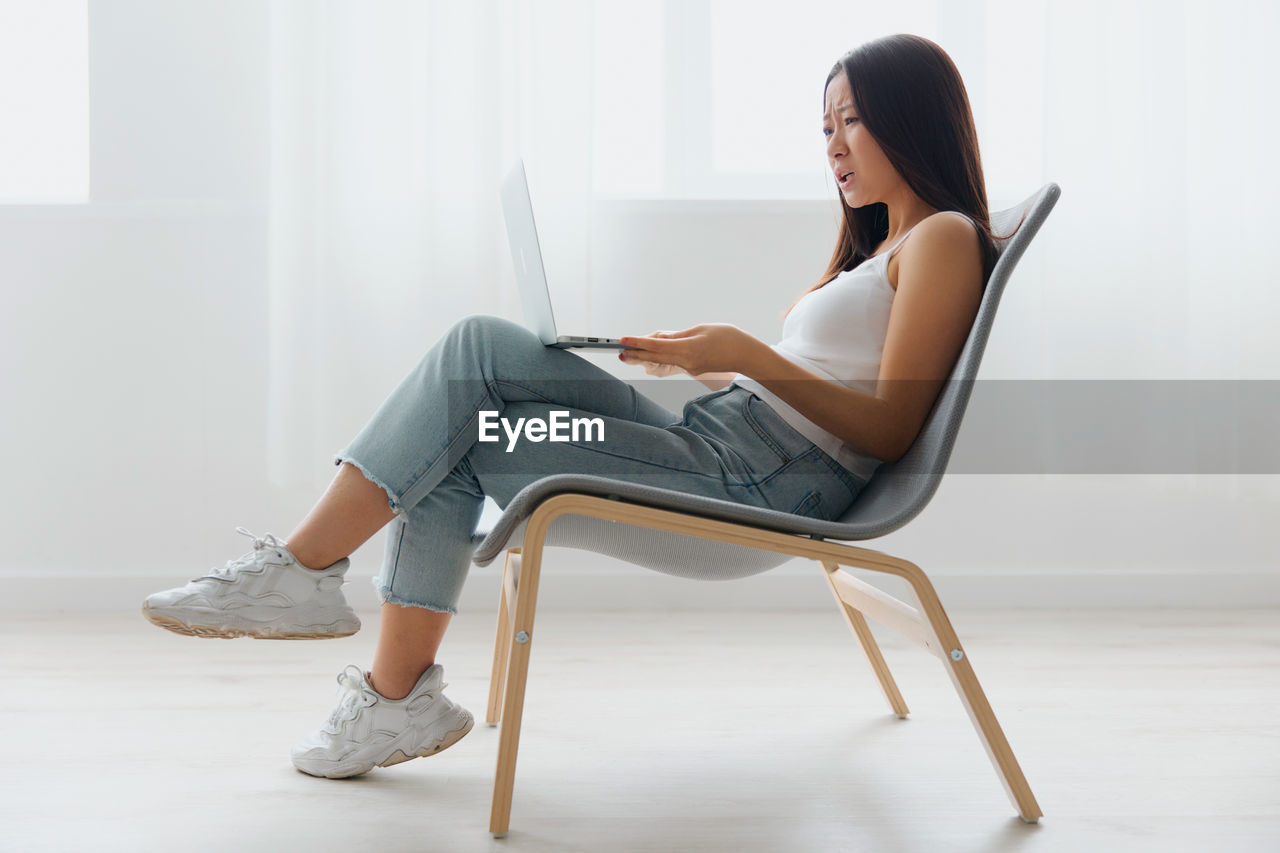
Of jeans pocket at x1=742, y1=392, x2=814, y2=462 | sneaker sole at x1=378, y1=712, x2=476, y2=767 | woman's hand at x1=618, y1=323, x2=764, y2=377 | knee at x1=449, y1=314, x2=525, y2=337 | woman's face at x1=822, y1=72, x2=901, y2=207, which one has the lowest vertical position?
sneaker sole at x1=378, y1=712, x2=476, y2=767

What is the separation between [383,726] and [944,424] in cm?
78

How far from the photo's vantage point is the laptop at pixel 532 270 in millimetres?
1099

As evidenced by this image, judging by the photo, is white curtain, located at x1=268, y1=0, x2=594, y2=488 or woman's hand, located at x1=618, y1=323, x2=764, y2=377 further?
white curtain, located at x1=268, y1=0, x2=594, y2=488

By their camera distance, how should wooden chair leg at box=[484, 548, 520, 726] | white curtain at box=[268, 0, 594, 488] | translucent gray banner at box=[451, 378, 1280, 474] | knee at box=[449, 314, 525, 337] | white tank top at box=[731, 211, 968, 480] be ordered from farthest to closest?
1. translucent gray banner at box=[451, 378, 1280, 474]
2. white curtain at box=[268, 0, 594, 488]
3. wooden chair leg at box=[484, 548, 520, 726]
4. white tank top at box=[731, 211, 968, 480]
5. knee at box=[449, 314, 525, 337]

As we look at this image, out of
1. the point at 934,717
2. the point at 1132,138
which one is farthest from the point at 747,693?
the point at 1132,138

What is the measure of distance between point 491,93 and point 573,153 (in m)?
0.25

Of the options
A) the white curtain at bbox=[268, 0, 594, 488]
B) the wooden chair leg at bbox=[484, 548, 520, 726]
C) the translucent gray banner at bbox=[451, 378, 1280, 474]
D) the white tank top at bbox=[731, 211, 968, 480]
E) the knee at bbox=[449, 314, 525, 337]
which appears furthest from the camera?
the translucent gray banner at bbox=[451, 378, 1280, 474]

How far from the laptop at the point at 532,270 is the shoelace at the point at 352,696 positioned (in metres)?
0.49

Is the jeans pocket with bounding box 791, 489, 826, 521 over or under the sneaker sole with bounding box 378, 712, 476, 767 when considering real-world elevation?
over

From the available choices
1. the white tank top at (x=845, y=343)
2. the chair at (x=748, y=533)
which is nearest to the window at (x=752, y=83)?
the white tank top at (x=845, y=343)

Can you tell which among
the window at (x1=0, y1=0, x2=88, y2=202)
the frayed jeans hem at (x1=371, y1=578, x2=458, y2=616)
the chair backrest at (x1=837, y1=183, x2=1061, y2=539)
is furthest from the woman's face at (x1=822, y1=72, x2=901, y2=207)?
the window at (x1=0, y1=0, x2=88, y2=202)

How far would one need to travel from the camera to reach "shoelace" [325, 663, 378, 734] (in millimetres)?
1213

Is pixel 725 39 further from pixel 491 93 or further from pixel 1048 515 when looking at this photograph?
pixel 1048 515

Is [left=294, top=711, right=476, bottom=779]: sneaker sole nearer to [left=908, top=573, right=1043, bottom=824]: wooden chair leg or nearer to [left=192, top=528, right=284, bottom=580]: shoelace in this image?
[left=192, top=528, right=284, bottom=580]: shoelace
